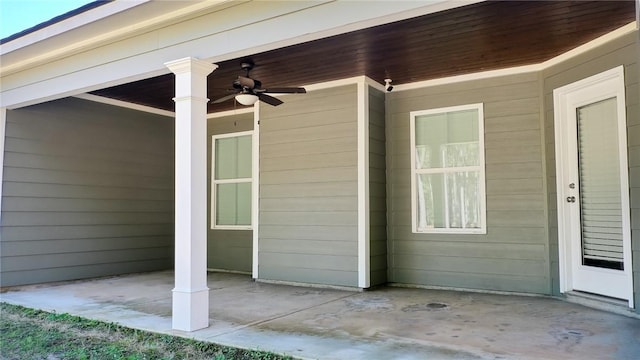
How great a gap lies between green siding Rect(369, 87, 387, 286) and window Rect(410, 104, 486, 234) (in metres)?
0.37

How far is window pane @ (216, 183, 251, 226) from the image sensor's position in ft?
23.7

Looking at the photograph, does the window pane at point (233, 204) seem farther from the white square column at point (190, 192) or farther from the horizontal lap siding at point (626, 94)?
the horizontal lap siding at point (626, 94)

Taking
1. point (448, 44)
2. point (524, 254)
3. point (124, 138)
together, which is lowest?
point (524, 254)

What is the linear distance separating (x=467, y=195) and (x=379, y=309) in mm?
1850

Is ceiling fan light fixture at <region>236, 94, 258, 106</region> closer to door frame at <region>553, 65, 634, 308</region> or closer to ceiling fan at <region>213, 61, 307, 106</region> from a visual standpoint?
ceiling fan at <region>213, 61, 307, 106</region>

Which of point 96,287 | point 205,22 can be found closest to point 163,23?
point 205,22

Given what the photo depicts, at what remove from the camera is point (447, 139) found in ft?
18.9

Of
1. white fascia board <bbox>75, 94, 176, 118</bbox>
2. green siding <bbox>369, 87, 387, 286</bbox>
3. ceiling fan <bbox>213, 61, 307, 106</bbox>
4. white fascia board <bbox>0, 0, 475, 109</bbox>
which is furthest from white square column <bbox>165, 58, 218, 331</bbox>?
white fascia board <bbox>75, 94, 176, 118</bbox>

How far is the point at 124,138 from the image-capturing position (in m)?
7.17

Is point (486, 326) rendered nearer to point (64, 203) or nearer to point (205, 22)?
point (205, 22)

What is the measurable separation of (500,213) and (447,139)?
105 cm

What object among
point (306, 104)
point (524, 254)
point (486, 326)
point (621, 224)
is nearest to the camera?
point (486, 326)

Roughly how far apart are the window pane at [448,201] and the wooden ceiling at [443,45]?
1218 millimetres

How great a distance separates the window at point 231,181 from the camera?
7.24m
